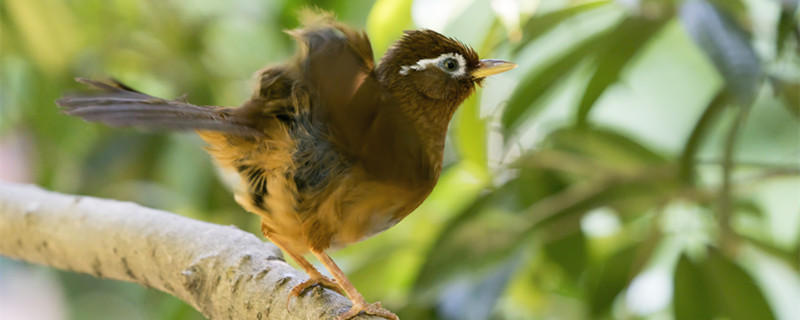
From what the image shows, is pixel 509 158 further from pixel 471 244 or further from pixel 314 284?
pixel 314 284

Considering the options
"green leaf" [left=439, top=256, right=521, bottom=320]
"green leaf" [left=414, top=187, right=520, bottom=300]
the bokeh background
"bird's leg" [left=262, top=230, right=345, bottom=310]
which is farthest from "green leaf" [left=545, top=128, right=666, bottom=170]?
"bird's leg" [left=262, top=230, right=345, bottom=310]

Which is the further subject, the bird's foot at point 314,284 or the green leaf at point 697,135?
the green leaf at point 697,135

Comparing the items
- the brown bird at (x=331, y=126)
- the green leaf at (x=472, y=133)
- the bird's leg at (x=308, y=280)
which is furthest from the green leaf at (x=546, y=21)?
the bird's leg at (x=308, y=280)

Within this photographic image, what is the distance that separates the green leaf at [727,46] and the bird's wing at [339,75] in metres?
0.83

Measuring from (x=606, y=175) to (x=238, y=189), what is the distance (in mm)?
1165

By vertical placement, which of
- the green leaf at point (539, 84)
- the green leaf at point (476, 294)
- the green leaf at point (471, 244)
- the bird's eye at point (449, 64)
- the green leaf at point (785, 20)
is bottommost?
the green leaf at point (476, 294)

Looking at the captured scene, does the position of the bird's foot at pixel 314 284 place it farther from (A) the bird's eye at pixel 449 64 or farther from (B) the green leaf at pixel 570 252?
(B) the green leaf at pixel 570 252

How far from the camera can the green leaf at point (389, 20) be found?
1930 mm

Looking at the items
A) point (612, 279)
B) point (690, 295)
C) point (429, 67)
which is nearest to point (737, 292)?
point (690, 295)

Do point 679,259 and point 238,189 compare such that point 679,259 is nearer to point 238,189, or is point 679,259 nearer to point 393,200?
point 393,200

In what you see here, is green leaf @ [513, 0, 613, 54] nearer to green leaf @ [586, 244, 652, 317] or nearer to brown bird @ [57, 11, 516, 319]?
brown bird @ [57, 11, 516, 319]

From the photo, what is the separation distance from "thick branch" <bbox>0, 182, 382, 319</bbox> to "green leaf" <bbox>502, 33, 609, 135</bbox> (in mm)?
772

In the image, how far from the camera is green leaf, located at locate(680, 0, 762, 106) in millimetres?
1588

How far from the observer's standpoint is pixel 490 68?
4.75 feet
